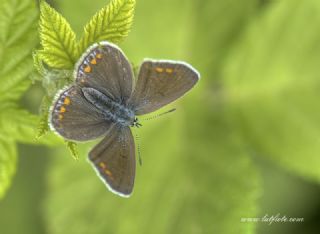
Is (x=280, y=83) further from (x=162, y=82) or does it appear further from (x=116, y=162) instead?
(x=116, y=162)

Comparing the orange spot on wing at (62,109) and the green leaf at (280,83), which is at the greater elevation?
the orange spot on wing at (62,109)

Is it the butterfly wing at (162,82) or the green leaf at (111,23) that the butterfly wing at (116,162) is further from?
the green leaf at (111,23)

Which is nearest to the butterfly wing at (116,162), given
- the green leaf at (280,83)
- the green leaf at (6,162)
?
the green leaf at (6,162)

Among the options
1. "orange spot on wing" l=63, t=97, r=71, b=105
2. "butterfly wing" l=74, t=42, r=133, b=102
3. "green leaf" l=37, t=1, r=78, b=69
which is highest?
"green leaf" l=37, t=1, r=78, b=69

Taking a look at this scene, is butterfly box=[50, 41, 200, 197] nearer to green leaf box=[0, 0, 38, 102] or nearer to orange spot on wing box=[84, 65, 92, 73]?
orange spot on wing box=[84, 65, 92, 73]

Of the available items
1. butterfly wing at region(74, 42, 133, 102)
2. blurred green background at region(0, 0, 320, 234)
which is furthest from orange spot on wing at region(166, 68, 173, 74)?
blurred green background at region(0, 0, 320, 234)

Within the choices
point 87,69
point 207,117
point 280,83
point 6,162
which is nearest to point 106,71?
point 87,69
